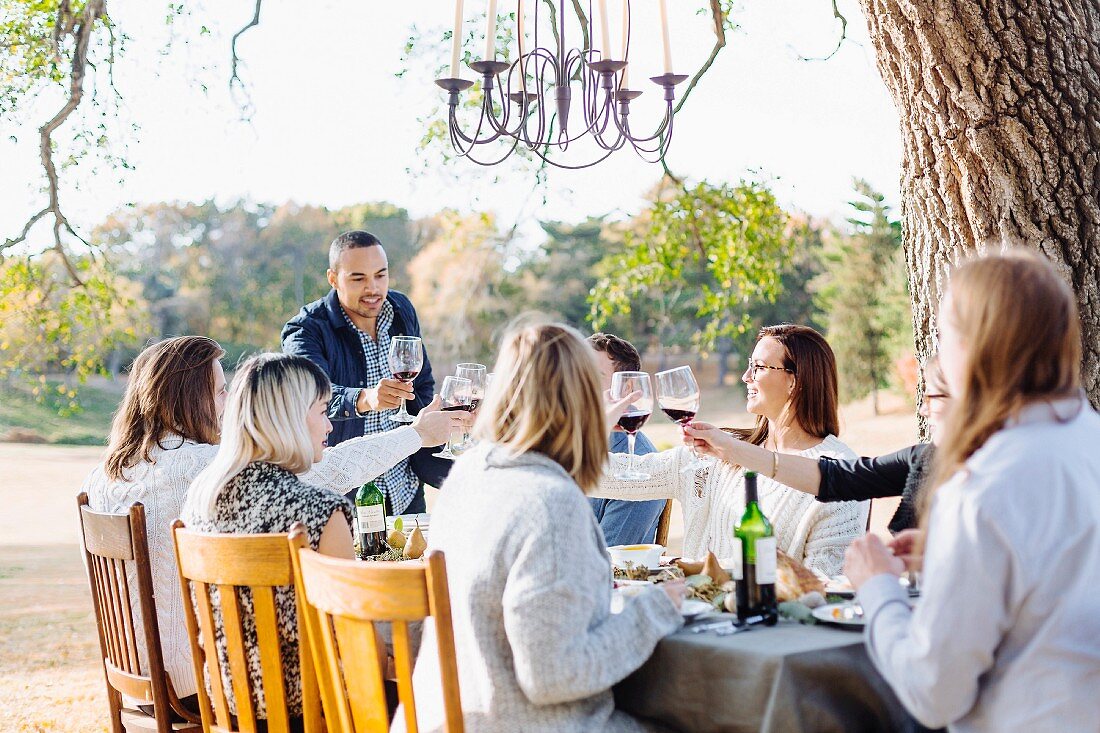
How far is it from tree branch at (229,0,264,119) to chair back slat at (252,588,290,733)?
4588mm

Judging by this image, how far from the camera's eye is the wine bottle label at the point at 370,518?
2877mm

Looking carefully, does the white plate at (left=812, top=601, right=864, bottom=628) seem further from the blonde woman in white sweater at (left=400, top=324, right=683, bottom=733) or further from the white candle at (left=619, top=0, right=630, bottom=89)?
the white candle at (left=619, top=0, right=630, bottom=89)

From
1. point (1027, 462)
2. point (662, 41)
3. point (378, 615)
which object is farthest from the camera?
point (662, 41)

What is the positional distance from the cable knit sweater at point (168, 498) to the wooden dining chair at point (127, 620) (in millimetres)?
43

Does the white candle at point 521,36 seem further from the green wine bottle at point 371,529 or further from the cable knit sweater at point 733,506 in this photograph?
the green wine bottle at point 371,529

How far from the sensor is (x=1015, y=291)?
157 centimetres

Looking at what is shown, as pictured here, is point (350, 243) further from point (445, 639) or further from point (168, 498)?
point (445, 639)

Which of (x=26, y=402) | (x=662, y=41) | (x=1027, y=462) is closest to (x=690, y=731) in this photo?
(x=1027, y=462)

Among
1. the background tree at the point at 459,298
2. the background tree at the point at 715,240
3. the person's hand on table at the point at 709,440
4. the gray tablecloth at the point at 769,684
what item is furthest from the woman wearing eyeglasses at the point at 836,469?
the background tree at the point at 459,298

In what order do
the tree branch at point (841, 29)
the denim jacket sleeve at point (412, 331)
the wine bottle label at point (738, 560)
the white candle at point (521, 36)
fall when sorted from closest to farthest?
1. the wine bottle label at point (738, 560)
2. the white candle at point (521, 36)
3. the denim jacket sleeve at point (412, 331)
4. the tree branch at point (841, 29)

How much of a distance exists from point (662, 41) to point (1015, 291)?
1.88 m

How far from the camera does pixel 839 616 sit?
6.48 ft

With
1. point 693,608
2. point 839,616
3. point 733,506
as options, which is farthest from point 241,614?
point 733,506

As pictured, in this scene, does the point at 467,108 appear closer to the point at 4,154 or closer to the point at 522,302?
the point at 4,154
